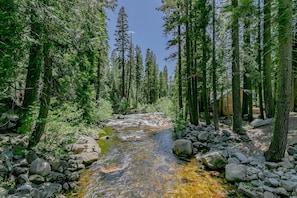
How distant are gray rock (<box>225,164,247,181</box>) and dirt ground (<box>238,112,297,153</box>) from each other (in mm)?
1579

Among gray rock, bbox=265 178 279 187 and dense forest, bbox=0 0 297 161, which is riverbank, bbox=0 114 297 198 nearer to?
gray rock, bbox=265 178 279 187

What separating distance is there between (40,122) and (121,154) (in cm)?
342

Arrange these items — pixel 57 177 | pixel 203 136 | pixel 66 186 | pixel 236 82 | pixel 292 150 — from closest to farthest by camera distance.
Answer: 1. pixel 66 186
2. pixel 57 177
3. pixel 292 150
4. pixel 236 82
5. pixel 203 136

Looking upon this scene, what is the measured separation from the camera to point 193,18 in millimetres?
9820

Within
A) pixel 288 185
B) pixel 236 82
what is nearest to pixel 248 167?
pixel 288 185

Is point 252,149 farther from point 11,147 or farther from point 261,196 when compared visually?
point 11,147

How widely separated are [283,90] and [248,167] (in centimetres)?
239

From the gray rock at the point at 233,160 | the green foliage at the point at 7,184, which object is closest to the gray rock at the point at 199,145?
the gray rock at the point at 233,160

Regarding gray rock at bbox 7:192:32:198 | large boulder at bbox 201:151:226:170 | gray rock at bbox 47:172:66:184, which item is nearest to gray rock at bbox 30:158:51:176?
gray rock at bbox 47:172:66:184

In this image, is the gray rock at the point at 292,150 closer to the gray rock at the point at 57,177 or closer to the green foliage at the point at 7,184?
the gray rock at the point at 57,177

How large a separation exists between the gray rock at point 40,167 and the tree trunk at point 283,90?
6210 mm

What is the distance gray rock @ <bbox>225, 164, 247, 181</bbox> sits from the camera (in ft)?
16.0

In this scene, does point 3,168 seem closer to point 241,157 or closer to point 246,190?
point 246,190

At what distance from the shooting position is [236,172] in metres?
5.02
